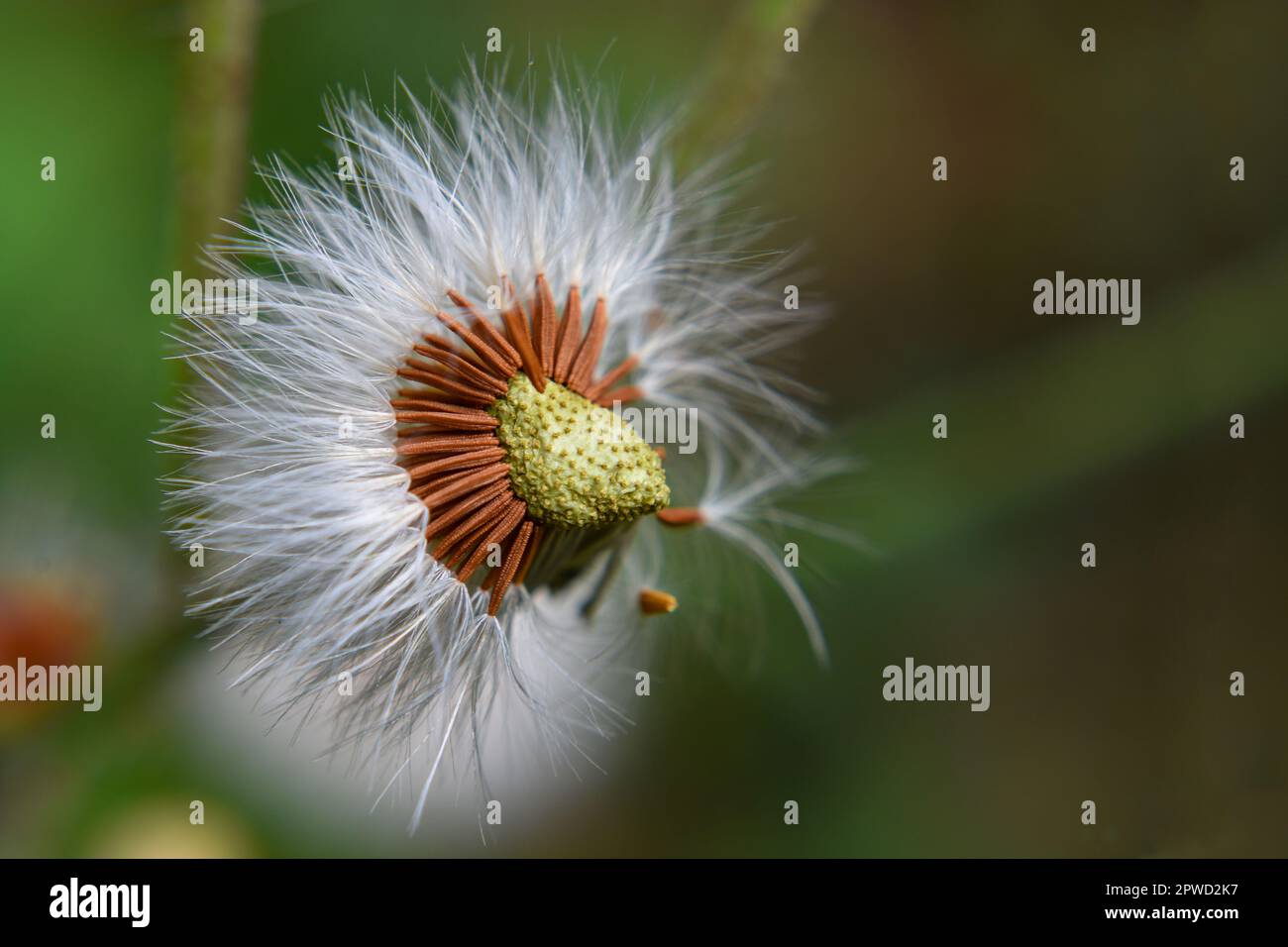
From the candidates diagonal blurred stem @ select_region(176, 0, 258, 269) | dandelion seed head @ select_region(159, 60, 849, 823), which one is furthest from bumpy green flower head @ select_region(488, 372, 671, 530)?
diagonal blurred stem @ select_region(176, 0, 258, 269)

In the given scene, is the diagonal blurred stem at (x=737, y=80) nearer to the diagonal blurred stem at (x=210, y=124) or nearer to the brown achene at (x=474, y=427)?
the brown achene at (x=474, y=427)

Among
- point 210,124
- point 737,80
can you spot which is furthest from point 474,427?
point 737,80

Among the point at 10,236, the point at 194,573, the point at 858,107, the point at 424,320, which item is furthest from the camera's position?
the point at 858,107

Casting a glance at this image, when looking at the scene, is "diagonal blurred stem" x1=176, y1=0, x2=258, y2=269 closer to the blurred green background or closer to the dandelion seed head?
the dandelion seed head

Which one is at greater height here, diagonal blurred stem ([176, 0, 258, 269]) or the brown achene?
diagonal blurred stem ([176, 0, 258, 269])

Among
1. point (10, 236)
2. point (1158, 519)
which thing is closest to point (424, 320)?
point (10, 236)
